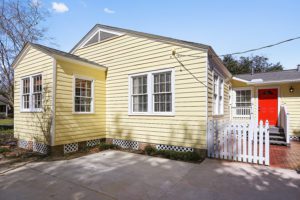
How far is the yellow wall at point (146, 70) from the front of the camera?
20.6ft

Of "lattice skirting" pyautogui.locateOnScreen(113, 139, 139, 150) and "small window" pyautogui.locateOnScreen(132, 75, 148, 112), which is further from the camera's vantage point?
"lattice skirting" pyautogui.locateOnScreen(113, 139, 139, 150)

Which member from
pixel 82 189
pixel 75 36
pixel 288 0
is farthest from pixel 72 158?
pixel 288 0

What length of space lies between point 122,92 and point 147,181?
181 inches

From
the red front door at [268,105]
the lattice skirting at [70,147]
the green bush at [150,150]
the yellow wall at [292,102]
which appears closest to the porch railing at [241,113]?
the red front door at [268,105]

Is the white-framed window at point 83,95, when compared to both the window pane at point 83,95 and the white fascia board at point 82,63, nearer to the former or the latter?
the window pane at point 83,95

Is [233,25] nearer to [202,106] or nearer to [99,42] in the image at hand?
[202,106]

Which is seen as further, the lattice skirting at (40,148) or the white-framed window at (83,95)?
the white-framed window at (83,95)

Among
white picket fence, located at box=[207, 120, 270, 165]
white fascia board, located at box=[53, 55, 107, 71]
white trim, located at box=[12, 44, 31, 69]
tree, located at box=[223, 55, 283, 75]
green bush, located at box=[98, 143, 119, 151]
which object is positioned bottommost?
green bush, located at box=[98, 143, 119, 151]

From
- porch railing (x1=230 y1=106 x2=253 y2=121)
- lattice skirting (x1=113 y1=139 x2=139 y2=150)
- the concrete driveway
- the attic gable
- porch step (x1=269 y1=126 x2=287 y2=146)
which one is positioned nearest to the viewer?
the concrete driveway

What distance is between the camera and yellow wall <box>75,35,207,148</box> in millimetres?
6270

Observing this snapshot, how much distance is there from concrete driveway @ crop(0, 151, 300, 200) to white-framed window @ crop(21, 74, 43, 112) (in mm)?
2696

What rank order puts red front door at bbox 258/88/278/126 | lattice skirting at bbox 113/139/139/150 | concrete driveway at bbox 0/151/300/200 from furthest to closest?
red front door at bbox 258/88/278/126
lattice skirting at bbox 113/139/139/150
concrete driveway at bbox 0/151/300/200

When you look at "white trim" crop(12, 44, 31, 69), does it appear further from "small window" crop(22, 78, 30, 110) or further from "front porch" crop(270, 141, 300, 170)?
"front porch" crop(270, 141, 300, 170)

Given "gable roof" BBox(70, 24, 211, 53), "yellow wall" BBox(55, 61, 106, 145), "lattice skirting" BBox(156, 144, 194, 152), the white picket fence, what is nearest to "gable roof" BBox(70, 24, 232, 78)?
"gable roof" BBox(70, 24, 211, 53)
